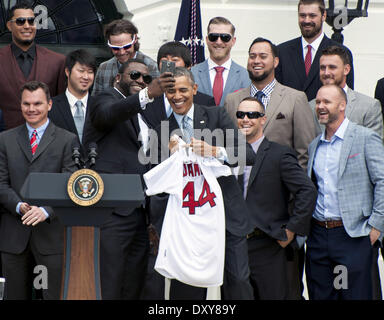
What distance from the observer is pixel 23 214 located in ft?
22.3

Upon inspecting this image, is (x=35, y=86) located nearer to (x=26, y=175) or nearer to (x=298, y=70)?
(x=26, y=175)

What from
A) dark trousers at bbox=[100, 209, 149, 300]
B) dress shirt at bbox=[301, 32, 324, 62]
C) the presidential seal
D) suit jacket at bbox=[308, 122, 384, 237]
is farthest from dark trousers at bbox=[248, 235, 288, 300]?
dress shirt at bbox=[301, 32, 324, 62]

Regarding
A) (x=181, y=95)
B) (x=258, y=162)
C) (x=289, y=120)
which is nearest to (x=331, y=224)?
(x=258, y=162)

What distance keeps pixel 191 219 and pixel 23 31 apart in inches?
102

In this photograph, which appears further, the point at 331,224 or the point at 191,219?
the point at 331,224

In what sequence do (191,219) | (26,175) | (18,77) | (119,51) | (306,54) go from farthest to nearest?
(306,54) < (18,77) < (119,51) < (26,175) < (191,219)

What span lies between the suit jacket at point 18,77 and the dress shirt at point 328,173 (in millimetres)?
2413

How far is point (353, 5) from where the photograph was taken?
400 inches

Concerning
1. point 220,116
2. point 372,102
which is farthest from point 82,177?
point 372,102

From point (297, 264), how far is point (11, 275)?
2.40 m

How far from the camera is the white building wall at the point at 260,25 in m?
9.84

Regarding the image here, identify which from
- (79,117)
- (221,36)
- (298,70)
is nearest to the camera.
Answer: (79,117)

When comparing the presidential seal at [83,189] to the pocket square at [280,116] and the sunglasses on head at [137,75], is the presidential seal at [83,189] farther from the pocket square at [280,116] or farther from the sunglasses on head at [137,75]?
the pocket square at [280,116]

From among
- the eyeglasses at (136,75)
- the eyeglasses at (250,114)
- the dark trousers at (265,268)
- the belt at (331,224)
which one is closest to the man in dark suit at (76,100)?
the eyeglasses at (136,75)
